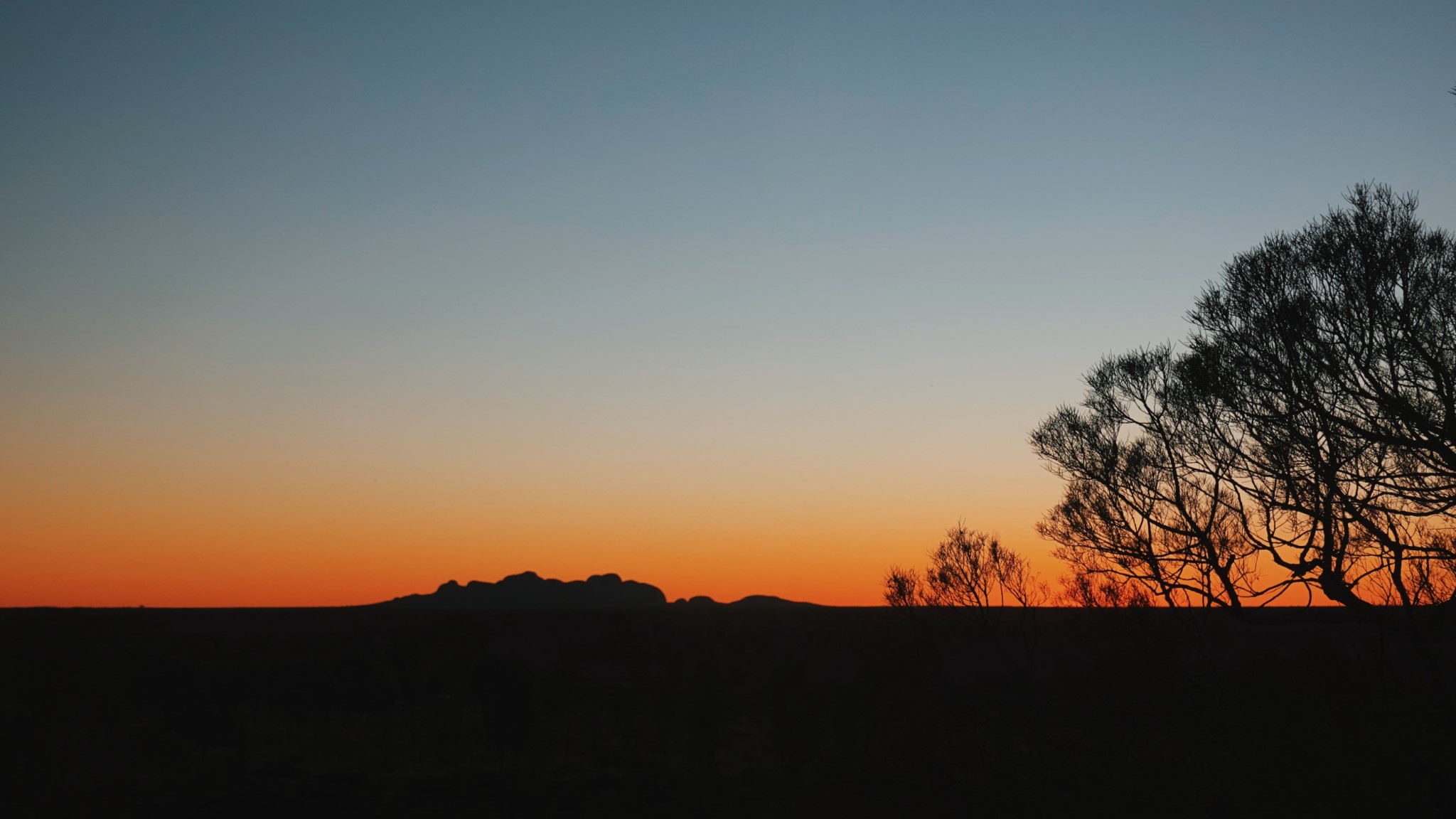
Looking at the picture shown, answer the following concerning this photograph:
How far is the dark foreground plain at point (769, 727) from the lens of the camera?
31.0 feet

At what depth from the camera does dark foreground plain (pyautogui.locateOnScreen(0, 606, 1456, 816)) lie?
31.0 feet

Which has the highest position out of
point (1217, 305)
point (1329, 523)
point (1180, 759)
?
point (1217, 305)

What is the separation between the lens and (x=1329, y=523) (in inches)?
384

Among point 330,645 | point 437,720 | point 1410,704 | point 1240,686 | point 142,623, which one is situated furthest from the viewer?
point 142,623

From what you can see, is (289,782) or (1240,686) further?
(289,782)

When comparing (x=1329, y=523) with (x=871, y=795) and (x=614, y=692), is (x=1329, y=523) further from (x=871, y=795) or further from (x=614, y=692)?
(x=614, y=692)

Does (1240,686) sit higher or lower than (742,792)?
higher

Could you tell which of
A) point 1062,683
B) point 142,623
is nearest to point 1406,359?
point 1062,683

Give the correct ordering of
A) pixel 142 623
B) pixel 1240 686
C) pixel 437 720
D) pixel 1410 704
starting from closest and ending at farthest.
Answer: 1. pixel 1410 704
2. pixel 1240 686
3. pixel 437 720
4. pixel 142 623

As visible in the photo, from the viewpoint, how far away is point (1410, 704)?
8.68 metres

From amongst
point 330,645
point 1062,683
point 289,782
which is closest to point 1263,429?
point 289,782

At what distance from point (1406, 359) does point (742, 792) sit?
60.5 feet

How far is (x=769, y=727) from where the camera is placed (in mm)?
32594

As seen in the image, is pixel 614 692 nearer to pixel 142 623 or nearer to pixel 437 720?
pixel 437 720
